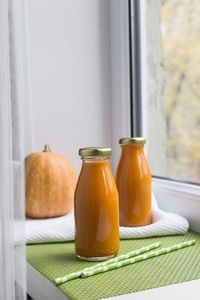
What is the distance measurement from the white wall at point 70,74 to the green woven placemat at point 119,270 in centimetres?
45

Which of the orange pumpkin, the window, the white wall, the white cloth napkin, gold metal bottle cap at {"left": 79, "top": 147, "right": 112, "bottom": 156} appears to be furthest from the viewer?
the window

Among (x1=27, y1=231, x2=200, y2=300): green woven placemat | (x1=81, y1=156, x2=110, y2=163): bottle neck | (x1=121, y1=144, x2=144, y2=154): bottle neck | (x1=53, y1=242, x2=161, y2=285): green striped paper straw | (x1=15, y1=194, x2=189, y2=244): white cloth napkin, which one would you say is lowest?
(x1=27, y1=231, x2=200, y2=300): green woven placemat

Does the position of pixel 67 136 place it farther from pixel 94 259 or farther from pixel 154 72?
pixel 94 259

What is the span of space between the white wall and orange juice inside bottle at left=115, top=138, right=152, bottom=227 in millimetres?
331

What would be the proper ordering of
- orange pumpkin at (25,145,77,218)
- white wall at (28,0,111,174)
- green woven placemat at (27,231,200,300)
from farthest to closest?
1. white wall at (28,0,111,174)
2. orange pumpkin at (25,145,77,218)
3. green woven placemat at (27,231,200,300)

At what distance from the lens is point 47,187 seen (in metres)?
1.05

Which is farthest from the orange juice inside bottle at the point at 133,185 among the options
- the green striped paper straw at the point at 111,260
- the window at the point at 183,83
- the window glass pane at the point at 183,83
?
the window glass pane at the point at 183,83

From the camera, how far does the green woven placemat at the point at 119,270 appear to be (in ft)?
2.07

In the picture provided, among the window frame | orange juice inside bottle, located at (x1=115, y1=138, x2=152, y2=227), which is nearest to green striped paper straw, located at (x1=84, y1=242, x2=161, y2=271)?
orange juice inside bottle, located at (x1=115, y1=138, x2=152, y2=227)

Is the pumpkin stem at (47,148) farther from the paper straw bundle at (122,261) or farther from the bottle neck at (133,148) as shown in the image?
the paper straw bundle at (122,261)

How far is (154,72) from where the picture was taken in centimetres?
136

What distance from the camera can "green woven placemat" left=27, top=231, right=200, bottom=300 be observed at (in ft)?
2.07

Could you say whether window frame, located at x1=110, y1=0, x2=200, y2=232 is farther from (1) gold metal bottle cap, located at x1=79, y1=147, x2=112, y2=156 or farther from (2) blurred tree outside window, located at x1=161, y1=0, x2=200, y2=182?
(2) blurred tree outside window, located at x1=161, y1=0, x2=200, y2=182

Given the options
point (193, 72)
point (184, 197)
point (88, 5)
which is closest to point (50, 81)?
point (88, 5)
